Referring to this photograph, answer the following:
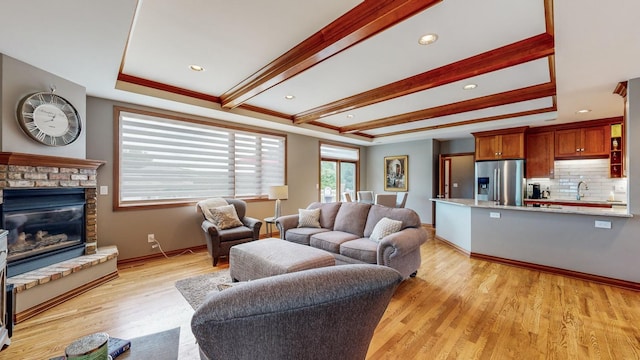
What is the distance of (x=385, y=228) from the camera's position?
10.7ft

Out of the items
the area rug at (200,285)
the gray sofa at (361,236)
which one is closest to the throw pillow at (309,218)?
the gray sofa at (361,236)

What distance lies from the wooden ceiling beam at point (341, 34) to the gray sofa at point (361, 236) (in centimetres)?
201

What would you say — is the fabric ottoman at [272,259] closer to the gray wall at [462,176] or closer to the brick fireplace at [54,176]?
the brick fireplace at [54,176]

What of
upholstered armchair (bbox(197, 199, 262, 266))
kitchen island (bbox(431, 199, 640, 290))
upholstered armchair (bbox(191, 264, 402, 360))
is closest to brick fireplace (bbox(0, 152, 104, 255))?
upholstered armchair (bbox(197, 199, 262, 266))

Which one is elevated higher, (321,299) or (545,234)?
(321,299)

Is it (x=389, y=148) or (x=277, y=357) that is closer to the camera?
(x=277, y=357)

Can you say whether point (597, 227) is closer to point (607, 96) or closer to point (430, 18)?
point (607, 96)

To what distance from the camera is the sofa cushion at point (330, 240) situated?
3.35m

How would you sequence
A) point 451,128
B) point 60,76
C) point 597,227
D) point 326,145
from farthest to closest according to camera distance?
point 326,145 → point 451,128 → point 597,227 → point 60,76

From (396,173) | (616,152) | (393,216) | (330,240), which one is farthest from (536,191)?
(330,240)

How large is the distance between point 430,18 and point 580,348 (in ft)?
9.07

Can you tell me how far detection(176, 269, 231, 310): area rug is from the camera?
8.80 feet

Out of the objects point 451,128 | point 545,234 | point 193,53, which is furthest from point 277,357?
point 451,128

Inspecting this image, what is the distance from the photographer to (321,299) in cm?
83
